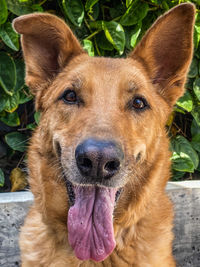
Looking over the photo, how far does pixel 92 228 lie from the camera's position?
2.71m

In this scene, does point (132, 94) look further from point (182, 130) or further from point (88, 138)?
point (182, 130)

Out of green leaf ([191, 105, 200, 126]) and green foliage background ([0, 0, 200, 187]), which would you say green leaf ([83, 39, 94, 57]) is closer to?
green foliage background ([0, 0, 200, 187])

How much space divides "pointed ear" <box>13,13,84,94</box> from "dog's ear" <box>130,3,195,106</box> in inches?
22.5

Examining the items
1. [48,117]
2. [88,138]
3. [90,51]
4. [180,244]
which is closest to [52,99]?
[48,117]

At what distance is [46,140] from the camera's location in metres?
3.05

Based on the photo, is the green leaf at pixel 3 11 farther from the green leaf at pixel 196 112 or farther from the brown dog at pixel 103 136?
the green leaf at pixel 196 112

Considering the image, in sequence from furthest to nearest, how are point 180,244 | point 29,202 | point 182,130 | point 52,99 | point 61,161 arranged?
point 182,130 < point 180,244 < point 29,202 < point 52,99 < point 61,161

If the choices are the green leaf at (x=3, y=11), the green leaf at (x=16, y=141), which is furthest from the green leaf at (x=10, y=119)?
the green leaf at (x=3, y=11)

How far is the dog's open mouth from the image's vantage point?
2.70m

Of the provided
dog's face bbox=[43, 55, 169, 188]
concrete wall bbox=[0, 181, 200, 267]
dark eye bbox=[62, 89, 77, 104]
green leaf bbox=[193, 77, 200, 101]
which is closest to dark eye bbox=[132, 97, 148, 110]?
dog's face bbox=[43, 55, 169, 188]

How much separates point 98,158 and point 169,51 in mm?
1316

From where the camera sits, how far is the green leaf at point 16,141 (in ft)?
14.5

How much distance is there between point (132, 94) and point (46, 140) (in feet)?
2.47

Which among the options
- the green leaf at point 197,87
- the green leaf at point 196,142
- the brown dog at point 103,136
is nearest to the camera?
the brown dog at point 103,136
